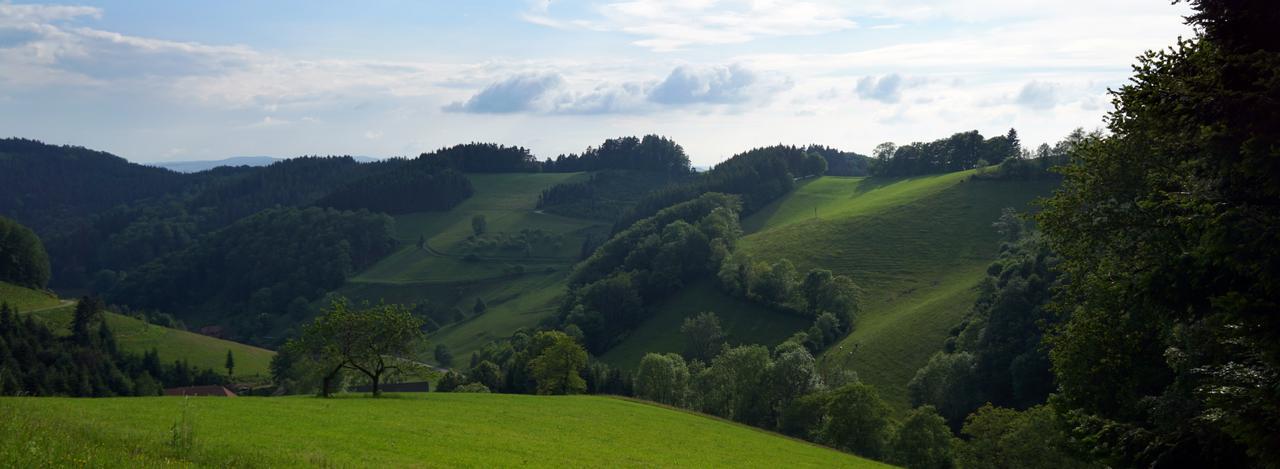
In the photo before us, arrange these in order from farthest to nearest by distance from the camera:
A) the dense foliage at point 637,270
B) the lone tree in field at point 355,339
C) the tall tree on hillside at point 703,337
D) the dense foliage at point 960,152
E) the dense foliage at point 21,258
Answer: the dense foliage at point 960,152 → the dense foliage at point 21,258 → the dense foliage at point 637,270 → the tall tree on hillside at point 703,337 → the lone tree in field at point 355,339

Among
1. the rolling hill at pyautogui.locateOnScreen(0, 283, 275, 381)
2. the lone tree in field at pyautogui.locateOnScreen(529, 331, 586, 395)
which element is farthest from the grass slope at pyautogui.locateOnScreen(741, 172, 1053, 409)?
the rolling hill at pyautogui.locateOnScreen(0, 283, 275, 381)

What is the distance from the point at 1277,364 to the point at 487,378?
92.5 m

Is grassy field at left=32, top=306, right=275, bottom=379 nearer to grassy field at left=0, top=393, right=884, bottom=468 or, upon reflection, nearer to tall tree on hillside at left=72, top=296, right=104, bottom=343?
tall tree on hillside at left=72, top=296, right=104, bottom=343

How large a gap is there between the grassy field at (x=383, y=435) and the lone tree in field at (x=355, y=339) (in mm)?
4315

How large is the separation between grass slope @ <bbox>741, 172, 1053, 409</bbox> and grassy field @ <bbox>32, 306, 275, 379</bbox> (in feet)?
299

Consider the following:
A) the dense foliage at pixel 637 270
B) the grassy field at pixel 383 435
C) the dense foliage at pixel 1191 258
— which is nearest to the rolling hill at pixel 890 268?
the dense foliage at pixel 637 270

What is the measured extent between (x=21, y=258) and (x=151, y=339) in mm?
34619

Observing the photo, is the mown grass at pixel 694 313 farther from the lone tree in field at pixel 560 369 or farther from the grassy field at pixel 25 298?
the grassy field at pixel 25 298

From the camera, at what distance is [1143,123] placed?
21.6 m

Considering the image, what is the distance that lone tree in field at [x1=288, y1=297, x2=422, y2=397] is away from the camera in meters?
55.0

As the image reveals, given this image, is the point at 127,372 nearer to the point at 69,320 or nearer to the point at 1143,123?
the point at 69,320

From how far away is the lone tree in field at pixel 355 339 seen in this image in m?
55.0

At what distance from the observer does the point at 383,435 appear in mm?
33000

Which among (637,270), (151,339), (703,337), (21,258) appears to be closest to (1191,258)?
(703,337)
